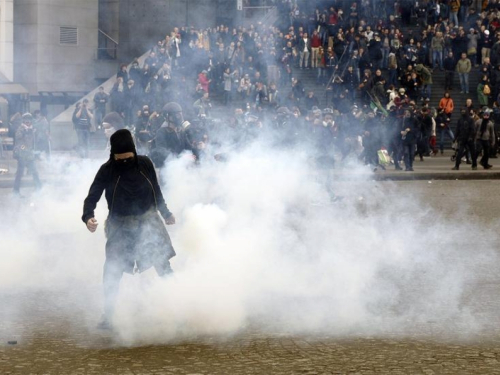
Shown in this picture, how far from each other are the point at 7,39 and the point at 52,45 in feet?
8.49

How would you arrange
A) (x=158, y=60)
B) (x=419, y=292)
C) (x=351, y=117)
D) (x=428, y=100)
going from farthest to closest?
1. (x=428, y=100)
2. (x=351, y=117)
3. (x=158, y=60)
4. (x=419, y=292)

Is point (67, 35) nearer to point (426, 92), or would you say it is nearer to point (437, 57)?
point (426, 92)

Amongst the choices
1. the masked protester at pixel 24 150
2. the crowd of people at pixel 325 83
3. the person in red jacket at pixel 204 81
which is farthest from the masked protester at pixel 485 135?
the masked protester at pixel 24 150

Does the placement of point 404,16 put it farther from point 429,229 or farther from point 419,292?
point 419,292

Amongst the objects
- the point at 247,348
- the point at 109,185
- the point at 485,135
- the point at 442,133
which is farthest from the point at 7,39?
the point at 247,348

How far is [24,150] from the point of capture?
2072cm

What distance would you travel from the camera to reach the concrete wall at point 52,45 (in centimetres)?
3316

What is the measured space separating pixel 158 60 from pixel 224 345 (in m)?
14.8

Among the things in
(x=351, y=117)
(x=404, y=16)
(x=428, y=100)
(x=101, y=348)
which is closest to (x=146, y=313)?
(x=101, y=348)

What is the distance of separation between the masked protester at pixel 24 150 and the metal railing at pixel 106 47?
1403cm

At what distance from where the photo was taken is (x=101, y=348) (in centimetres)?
780

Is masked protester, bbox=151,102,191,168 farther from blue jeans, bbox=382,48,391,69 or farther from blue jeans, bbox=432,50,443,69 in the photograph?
blue jeans, bbox=432,50,443,69

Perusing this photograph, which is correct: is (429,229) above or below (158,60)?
below

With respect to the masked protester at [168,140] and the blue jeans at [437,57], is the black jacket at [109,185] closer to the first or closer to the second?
the masked protester at [168,140]
